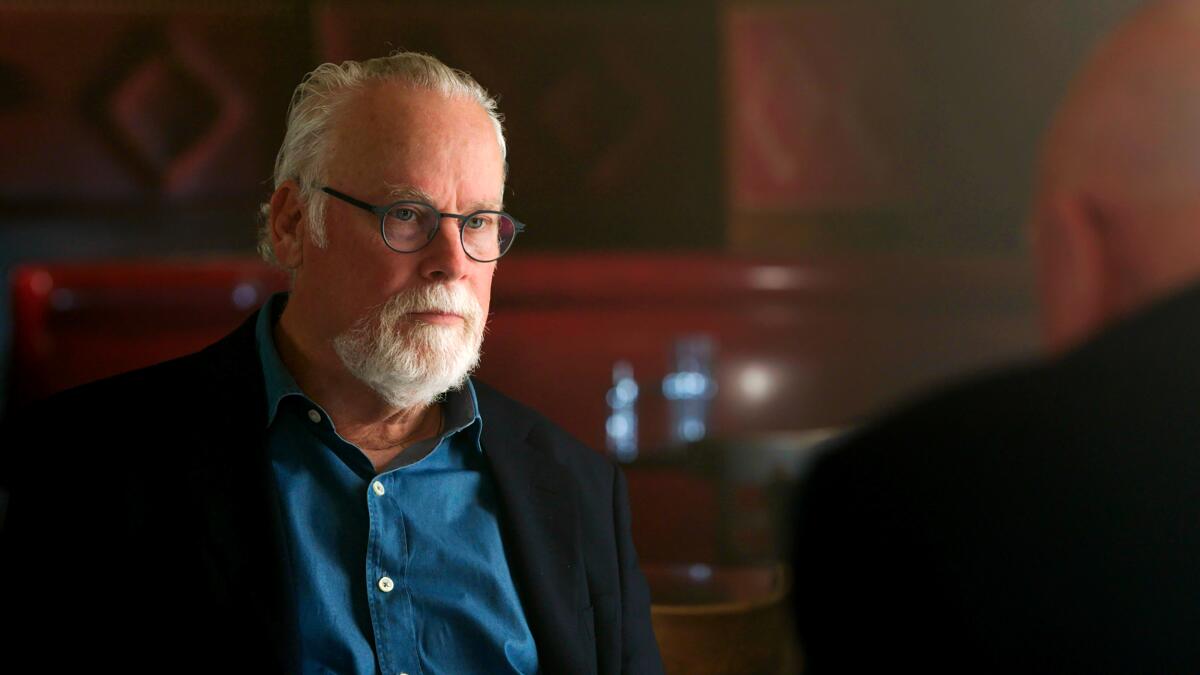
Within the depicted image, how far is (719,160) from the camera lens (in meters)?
1.66

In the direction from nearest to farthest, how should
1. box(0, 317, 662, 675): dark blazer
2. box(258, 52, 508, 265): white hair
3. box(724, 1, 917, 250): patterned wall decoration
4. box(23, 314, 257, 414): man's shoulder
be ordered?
box(0, 317, 662, 675): dark blazer, box(23, 314, 257, 414): man's shoulder, box(258, 52, 508, 265): white hair, box(724, 1, 917, 250): patterned wall decoration

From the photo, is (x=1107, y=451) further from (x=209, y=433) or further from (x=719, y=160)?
(x=719, y=160)

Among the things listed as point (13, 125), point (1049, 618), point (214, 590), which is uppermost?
point (13, 125)

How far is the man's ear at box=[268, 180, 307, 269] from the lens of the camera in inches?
47.5

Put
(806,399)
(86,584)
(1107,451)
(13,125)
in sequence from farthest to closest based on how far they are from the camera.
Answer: (806,399) → (13,125) → (86,584) → (1107,451)

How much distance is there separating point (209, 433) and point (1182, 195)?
2.93 feet

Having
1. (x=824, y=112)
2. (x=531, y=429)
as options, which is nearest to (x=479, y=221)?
(x=531, y=429)

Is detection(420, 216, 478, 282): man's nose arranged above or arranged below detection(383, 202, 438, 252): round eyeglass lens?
below

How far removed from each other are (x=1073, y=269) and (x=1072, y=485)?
0.12 meters

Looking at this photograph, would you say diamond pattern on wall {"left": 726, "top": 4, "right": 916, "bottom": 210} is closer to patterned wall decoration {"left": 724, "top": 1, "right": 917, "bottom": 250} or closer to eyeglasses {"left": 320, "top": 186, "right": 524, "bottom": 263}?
patterned wall decoration {"left": 724, "top": 1, "right": 917, "bottom": 250}

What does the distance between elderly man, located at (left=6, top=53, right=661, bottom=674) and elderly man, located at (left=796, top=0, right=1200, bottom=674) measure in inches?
25.0

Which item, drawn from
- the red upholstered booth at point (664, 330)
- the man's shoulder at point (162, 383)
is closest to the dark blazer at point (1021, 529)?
the man's shoulder at point (162, 383)

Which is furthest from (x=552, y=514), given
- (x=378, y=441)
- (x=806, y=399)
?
(x=806, y=399)

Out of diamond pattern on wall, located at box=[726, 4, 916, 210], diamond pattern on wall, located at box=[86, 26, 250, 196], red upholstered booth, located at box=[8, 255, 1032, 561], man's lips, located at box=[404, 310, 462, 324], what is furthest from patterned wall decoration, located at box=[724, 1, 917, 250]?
diamond pattern on wall, located at box=[86, 26, 250, 196]
